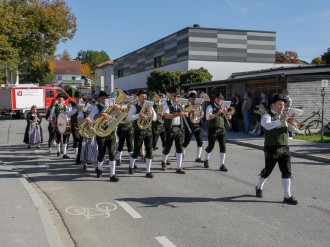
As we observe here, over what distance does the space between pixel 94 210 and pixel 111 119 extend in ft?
8.39

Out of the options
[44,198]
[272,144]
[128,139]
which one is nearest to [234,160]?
[128,139]

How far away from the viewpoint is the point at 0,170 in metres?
10.1

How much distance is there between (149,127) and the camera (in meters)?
9.52

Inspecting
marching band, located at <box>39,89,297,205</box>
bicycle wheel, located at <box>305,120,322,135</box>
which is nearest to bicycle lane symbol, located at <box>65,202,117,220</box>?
marching band, located at <box>39,89,297,205</box>

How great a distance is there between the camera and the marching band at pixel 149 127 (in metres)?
7.18

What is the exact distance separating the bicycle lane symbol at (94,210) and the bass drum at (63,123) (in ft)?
18.9

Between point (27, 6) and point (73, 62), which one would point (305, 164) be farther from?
point (73, 62)

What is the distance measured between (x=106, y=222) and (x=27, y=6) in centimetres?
2947

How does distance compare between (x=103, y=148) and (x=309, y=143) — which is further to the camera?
(x=309, y=143)

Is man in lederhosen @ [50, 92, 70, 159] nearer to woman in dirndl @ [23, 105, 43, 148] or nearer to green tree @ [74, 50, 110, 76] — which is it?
woman in dirndl @ [23, 105, 43, 148]

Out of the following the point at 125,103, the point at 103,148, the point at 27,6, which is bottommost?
the point at 103,148

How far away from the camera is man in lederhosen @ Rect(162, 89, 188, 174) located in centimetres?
995

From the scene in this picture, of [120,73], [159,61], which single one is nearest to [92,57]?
[120,73]

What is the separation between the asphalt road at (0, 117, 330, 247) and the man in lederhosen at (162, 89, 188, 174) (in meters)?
0.46
